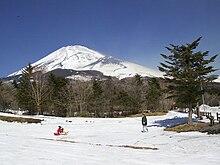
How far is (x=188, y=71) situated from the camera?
2564 cm

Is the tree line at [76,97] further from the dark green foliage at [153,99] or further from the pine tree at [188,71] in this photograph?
the pine tree at [188,71]

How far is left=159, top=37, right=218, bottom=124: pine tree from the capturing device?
25.6 m

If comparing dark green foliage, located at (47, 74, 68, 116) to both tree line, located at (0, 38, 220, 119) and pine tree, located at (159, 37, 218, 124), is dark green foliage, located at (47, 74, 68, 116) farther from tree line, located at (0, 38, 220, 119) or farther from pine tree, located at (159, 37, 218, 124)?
pine tree, located at (159, 37, 218, 124)

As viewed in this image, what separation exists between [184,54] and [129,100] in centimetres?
4062

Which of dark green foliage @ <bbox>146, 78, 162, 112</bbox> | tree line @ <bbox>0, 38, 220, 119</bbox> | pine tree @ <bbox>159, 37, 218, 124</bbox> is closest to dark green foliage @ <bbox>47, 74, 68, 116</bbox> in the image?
tree line @ <bbox>0, 38, 220, 119</bbox>

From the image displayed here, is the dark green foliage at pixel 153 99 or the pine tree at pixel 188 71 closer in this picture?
the pine tree at pixel 188 71

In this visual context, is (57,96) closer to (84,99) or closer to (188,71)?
(84,99)

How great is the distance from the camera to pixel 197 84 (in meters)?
25.9

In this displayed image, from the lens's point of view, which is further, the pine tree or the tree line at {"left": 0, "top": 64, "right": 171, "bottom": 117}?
the tree line at {"left": 0, "top": 64, "right": 171, "bottom": 117}

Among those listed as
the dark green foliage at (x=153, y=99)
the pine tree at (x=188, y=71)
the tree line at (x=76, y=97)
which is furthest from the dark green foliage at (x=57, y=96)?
the pine tree at (x=188, y=71)

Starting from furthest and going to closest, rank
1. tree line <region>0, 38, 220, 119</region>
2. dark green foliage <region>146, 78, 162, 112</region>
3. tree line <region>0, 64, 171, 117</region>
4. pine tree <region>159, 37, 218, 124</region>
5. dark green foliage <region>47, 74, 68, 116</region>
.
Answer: dark green foliage <region>146, 78, 162, 112</region> < dark green foliage <region>47, 74, 68, 116</region> < tree line <region>0, 64, 171, 117</region> < tree line <region>0, 38, 220, 119</region> < pine tree <region>159, 37, 218, 124</region>

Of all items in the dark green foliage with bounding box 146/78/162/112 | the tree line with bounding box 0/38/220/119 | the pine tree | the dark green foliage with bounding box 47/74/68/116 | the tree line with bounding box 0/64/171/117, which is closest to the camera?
the pine tree

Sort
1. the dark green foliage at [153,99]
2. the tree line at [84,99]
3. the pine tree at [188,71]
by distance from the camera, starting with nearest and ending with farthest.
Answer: the pine tree at [188,71], the tree line at [84,99], the dark green foliage at [153,99]

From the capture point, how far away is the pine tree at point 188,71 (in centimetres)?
2564
